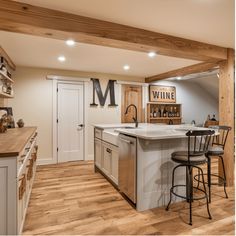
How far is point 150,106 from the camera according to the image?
597 centimetres

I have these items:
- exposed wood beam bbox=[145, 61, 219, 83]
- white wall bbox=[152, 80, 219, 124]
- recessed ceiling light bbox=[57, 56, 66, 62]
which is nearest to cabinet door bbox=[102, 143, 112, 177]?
recessed ceiling light bbox=[57, 56, 66, 62]

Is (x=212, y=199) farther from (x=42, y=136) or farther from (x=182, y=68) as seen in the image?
(x=42, y=136)

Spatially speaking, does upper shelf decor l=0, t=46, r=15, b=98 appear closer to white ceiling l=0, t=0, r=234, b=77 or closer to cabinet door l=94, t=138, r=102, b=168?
white ceiling l=0, t=0, r=234, b=77

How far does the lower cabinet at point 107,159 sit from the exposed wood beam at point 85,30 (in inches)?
63.8

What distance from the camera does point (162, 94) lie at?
240 inches

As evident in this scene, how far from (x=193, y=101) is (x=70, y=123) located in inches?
168

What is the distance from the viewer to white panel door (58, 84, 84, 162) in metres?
4.94

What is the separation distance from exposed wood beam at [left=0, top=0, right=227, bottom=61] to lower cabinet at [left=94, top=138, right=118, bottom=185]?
5.32 feet

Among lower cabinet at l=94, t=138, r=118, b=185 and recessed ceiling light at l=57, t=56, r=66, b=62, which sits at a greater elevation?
recessed ceiling light at l=57, t=56, r=66, b=62

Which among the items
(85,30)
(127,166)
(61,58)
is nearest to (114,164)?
(127,166)

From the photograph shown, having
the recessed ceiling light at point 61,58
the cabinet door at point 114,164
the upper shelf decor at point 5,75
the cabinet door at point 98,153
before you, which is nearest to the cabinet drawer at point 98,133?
the cabinet door at point 98,153

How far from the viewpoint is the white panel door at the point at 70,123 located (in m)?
4.94

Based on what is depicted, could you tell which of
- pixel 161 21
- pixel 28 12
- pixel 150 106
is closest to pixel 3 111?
pixel 28 12

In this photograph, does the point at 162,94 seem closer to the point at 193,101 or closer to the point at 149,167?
the point at 193,101
